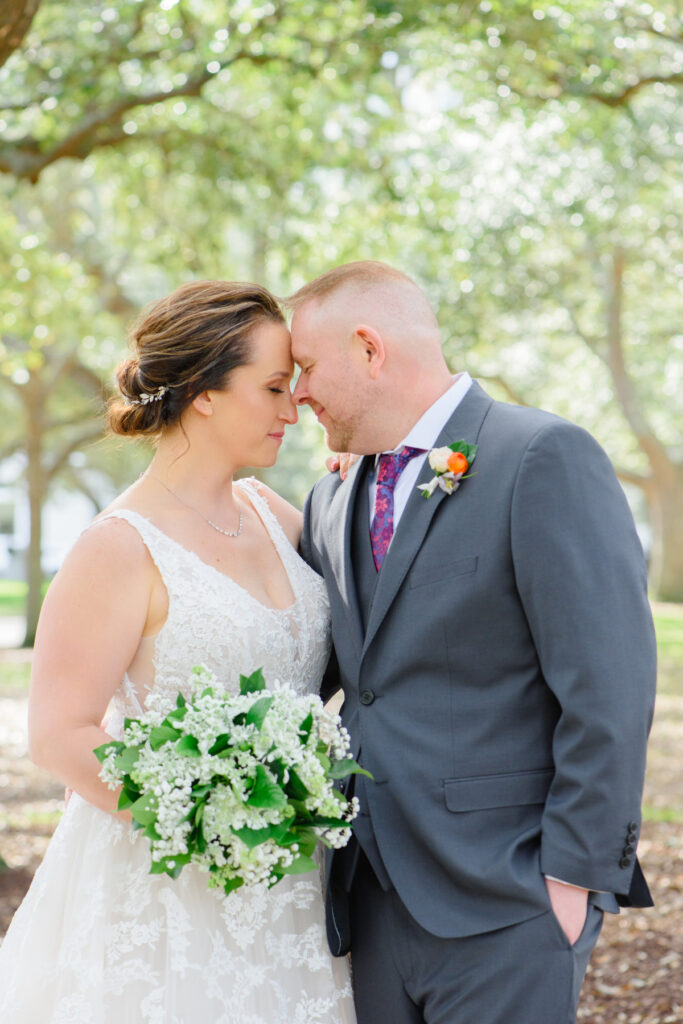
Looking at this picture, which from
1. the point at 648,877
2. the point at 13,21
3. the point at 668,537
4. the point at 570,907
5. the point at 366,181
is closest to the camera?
Result: the point at 570,907

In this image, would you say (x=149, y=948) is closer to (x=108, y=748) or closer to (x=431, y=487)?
(x=108, y=748)

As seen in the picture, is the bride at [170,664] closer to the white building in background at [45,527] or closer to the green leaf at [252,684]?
the green leaf at [252,684]

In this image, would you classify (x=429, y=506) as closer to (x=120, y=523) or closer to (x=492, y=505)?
(x=492, y=505)

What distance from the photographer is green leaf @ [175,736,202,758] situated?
2.32 metres

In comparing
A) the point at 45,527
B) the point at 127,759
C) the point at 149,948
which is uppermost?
the point at 127,759

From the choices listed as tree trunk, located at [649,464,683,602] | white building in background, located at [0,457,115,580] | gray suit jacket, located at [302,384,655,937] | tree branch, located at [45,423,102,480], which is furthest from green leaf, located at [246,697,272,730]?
white building in background, located at [0,457,115,580]

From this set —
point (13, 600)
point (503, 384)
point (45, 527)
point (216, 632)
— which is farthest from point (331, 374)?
point (45, 527)

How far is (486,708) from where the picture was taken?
267cm

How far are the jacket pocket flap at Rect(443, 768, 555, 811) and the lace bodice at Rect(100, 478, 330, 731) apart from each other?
64 cm

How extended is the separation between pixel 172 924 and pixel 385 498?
1.27 m

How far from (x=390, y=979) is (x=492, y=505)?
127 cm

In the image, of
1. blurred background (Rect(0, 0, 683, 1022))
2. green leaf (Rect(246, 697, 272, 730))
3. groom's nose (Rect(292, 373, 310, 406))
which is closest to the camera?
green leaf (Rect(246, 697, 272, 730))

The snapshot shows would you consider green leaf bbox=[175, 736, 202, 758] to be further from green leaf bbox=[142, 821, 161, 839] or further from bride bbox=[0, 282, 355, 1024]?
bride bbox=[0, 282, 355, 1024]

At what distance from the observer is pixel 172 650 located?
2.86m
